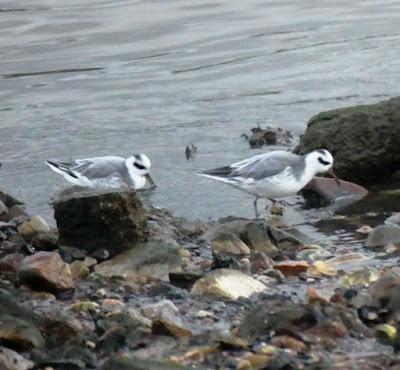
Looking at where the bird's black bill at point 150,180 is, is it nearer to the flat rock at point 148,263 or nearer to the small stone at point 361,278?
the flat rock at point 148,263

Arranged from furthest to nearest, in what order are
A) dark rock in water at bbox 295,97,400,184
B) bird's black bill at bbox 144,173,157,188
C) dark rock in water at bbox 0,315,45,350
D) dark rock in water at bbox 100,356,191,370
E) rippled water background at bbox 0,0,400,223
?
rippled water background at bbox 0,0,400,223
bird's black bill at bbox 144,173,157,188
dark rock in water at bbox 295,97,400,184
dark rock in water at bbox 0,315,45,350
dark rock in water at bbox 100,356,191,370

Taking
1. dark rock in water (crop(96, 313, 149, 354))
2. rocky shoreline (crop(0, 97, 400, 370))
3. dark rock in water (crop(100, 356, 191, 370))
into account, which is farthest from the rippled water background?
dark rock in water (crop(100, 356, 191, 370))

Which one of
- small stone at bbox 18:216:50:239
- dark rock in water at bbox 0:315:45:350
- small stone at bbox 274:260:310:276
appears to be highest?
dark rock in water at bbox 0:315:45:350

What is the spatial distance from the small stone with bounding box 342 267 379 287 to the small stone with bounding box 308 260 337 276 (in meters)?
0.23

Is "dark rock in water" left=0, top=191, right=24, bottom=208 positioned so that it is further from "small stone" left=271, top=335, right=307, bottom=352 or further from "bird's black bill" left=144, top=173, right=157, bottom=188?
"small stone" left=271, top=335, right=307, bottom=352

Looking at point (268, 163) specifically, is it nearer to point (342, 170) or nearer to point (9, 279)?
point (342, 170)

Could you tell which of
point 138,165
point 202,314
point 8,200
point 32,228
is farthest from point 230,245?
point 8,200

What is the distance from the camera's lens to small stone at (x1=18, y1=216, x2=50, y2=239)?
10844 mm

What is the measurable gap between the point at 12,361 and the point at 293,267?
3248mm

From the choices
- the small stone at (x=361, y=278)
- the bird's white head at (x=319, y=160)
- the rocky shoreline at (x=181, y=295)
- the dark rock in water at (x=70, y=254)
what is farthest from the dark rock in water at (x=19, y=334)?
the bird's white head at (x=319, y=160)

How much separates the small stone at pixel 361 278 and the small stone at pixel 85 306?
6.26ft

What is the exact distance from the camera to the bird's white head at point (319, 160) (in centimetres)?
1252

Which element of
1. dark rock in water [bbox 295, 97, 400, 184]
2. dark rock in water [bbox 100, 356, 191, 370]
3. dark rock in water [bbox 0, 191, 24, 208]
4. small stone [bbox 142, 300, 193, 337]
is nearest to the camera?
dark rock in water [bbox 100, 356, 191, 370]

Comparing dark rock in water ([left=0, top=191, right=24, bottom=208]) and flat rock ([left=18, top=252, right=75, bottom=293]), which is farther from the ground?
flat rock ([left=18, top=252, right=75, bottom=293])
